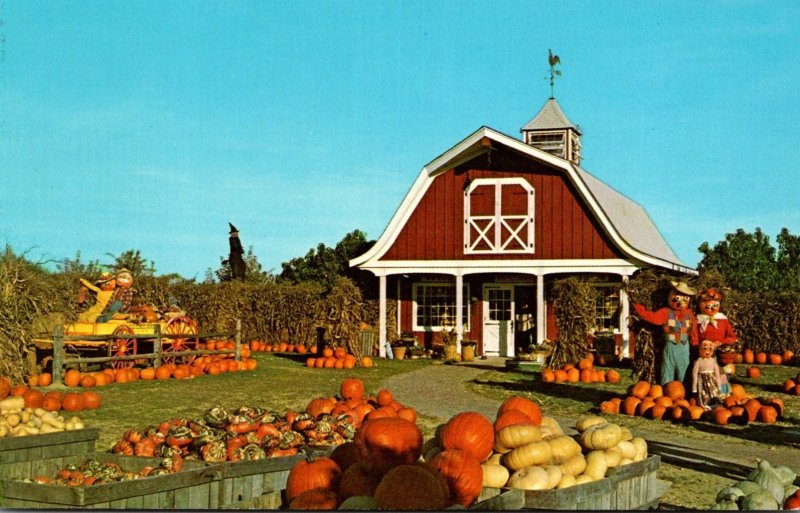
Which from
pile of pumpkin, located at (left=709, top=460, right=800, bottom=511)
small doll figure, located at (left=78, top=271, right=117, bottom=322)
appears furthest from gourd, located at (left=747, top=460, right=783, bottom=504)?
small doll figure, located at (left=78, top=271, right=117, bottom=322)

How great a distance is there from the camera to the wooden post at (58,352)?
1532 centimetres

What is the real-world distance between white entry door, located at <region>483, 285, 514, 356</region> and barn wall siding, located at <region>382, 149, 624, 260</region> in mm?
2100

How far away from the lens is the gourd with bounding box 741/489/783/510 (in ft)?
19.1

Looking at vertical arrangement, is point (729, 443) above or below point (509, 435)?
below

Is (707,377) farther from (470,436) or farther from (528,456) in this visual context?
(470,436)

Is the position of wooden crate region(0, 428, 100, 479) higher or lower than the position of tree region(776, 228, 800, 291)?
lower

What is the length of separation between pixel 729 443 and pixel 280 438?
578 cm

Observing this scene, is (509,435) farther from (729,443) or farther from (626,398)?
(626,398)

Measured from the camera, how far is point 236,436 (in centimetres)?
743

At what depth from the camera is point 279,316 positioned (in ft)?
89.6

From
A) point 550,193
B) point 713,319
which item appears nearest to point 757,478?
point 713,319

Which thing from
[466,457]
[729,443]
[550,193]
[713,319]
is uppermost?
[550,193]

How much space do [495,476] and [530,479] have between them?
0.27m

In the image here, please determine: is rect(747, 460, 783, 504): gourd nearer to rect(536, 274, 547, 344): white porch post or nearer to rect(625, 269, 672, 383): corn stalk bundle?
rect(625, 269, 672, 383): corn stalk bundle
